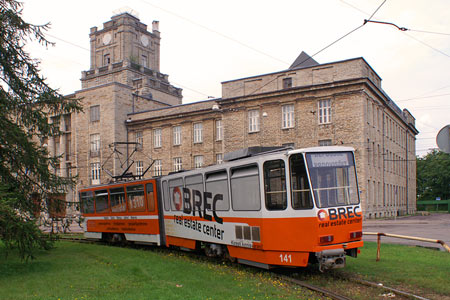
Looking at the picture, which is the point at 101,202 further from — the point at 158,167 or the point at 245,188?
the point at 158,167

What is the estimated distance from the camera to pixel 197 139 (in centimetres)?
4578

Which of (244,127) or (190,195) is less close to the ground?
(244,127)

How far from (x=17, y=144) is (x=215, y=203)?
20.5 feet

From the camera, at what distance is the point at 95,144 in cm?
5109

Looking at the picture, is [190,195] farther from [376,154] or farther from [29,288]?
Answer: [376,154]

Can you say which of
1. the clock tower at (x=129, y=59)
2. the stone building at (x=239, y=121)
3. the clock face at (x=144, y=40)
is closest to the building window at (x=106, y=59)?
the clock tower at (x=129, y=59)

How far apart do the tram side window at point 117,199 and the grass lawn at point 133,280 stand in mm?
5064

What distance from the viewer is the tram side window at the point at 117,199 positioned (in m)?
19.4

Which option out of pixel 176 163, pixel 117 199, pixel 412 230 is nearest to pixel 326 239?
pixel 117 199

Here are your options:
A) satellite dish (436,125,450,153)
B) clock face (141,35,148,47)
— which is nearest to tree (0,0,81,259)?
satellite dish (436,125,450,153)

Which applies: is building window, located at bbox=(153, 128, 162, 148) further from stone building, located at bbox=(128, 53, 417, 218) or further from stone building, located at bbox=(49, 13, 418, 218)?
stone building, located at bbox=(49, 13, 418, 218)

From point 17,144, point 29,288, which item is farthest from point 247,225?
point 17,144

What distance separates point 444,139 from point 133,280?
728 cm

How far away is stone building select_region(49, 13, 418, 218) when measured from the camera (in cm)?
3588
